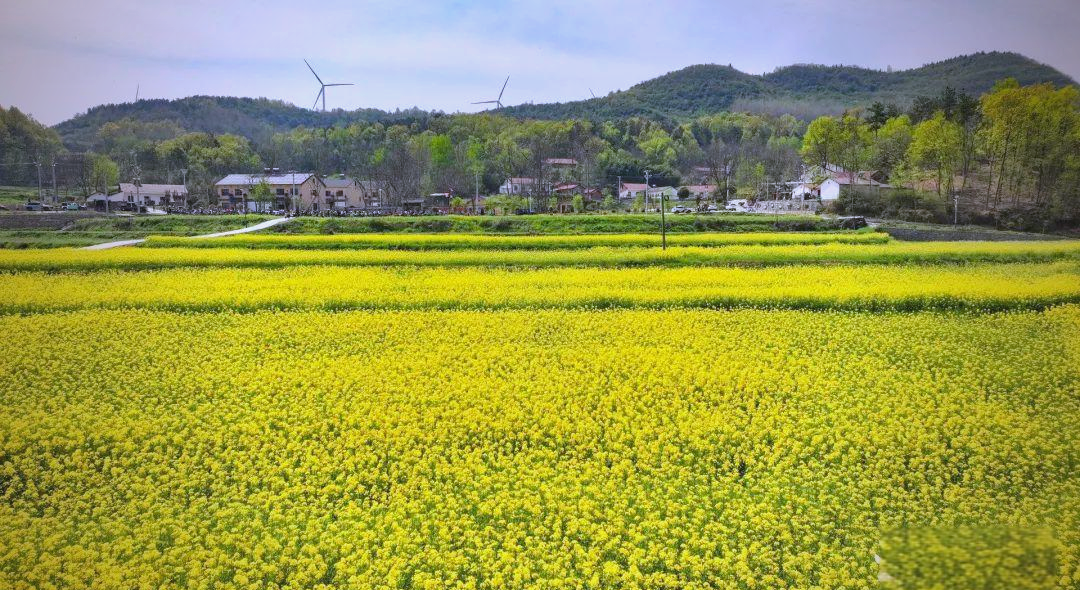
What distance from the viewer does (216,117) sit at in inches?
5044

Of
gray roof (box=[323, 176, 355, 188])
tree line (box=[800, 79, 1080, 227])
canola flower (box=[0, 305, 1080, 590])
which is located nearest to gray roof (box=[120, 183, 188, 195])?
gray roof (box=[323, 176, 355, 188])

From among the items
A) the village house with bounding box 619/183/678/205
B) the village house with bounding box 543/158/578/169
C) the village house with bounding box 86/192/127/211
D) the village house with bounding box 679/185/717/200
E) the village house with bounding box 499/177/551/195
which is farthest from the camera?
the village house with bounding box 543/158/578/169

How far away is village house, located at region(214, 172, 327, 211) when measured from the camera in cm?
7188

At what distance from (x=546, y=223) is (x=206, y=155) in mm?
57102

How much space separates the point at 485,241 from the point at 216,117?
11520 cm

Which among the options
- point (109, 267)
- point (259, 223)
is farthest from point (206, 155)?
point (109, 267)

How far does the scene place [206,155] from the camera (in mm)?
84188

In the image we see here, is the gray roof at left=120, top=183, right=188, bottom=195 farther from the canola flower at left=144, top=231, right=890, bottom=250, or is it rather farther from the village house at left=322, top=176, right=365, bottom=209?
the canola flower at left=144, top=231, right=890, bottom=250

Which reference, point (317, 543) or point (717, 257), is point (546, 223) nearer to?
point (717, 257)

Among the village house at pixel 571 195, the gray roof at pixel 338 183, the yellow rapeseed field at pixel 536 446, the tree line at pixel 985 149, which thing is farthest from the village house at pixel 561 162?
the yellow rapeseed field at pixel 536 446

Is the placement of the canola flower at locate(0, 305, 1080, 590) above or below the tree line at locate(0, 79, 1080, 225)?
below

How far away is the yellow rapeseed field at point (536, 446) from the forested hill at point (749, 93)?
138 meters

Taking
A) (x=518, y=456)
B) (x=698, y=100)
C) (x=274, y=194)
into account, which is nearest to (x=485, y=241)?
(x=518, y=456)

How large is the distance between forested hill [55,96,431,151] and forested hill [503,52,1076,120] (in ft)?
142
